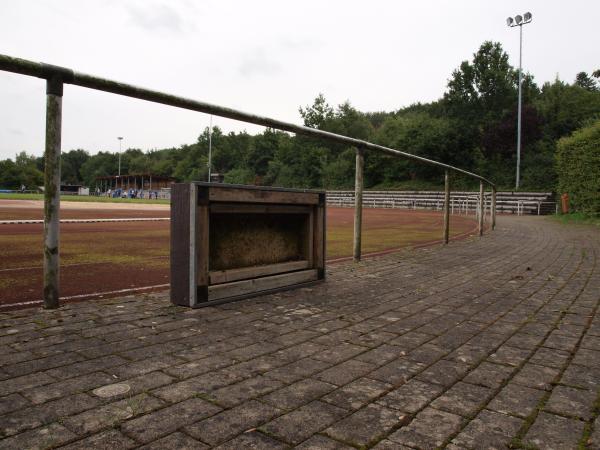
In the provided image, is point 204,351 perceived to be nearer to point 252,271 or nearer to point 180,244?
point 180,244

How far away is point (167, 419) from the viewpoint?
60.2 inches

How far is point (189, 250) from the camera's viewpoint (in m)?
3.01

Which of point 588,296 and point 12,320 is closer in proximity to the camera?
point 12,320

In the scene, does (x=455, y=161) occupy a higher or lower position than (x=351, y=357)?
higher

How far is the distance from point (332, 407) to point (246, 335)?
3.18 ft

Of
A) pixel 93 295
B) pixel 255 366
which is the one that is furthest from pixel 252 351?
pixel 93 295

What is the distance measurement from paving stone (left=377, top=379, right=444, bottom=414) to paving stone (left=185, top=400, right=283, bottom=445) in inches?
16.9

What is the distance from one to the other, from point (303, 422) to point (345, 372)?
0.50 metres

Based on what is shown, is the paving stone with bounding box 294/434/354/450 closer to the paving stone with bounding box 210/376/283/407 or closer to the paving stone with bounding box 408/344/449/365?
the paving stone with bounding box 210/376/283/407

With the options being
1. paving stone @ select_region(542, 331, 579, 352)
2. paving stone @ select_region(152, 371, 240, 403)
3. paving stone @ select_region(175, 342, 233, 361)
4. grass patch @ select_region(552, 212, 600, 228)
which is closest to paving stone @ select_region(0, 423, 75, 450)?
paving stone @ select_region(152, 371, 240, 403)

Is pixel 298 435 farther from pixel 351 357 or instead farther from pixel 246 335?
pixel 246 335

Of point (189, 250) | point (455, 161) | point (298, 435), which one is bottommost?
point (298, 435)

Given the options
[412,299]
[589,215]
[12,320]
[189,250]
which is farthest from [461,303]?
[589,215]

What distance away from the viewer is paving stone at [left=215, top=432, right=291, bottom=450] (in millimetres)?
1374
